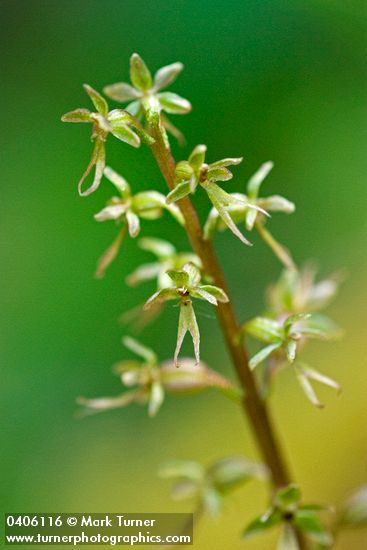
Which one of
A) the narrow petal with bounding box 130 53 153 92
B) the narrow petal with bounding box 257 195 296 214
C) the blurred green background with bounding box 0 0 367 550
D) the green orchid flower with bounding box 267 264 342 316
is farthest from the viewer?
the blurred green background with bounding box 0 0 367 550

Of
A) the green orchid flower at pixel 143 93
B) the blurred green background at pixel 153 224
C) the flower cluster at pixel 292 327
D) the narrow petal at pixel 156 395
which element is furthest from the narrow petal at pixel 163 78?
the blurred green background at pixel 153 224

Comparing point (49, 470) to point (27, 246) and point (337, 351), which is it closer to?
point (27, 246)

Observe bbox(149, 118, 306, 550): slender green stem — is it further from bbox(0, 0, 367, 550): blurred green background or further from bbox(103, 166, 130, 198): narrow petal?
bbox(0, 0, 367, 550): blurred green background

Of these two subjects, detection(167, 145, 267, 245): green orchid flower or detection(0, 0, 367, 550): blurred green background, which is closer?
detection(167, 145, 267, 245): green orchid flower

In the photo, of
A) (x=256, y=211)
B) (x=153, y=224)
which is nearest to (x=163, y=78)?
(x=256, y=211)

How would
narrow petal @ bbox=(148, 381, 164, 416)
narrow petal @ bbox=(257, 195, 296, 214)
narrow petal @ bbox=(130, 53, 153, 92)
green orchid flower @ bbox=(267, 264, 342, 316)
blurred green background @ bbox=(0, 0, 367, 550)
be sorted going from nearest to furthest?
narrow petal @ bbox=(130, 53, 153, 92), narrow petal @ bbox=(257, 195, 296, 214), narrow petal @ bbox=(148, 381, 164, 416), green orchid flower @ bbox=(267, 264, 342, 316), blurred green background @ bbox=(0, 0, 367, 550)

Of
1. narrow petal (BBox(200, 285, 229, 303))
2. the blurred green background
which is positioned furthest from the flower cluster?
the blurred green background

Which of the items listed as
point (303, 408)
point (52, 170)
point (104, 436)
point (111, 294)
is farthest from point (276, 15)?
point (104, 436)

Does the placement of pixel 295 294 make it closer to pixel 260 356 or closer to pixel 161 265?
pixel 161 265
